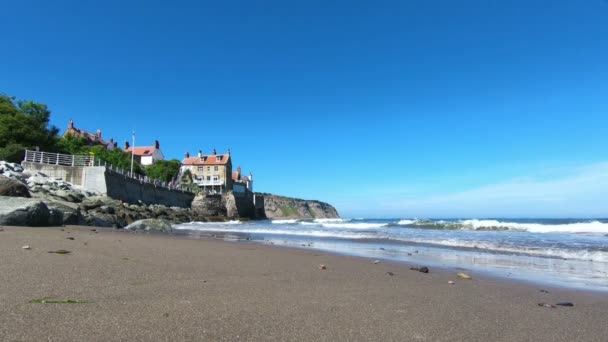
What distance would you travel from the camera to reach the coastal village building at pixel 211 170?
8375 cm

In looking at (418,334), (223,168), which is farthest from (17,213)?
(223,168)

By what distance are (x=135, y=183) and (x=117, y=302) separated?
4004 cm

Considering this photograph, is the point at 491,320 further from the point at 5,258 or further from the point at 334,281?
the point at 5,258

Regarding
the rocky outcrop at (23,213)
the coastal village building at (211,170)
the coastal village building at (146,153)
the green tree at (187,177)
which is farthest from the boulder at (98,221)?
the coastal village building at (146,153)

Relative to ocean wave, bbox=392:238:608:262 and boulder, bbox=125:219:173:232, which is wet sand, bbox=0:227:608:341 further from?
boulder, bbox=125:219:173:232

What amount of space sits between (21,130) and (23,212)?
33475 millimetres

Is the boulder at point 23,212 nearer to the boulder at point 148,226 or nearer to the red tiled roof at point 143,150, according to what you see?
the boulder at point 148,226

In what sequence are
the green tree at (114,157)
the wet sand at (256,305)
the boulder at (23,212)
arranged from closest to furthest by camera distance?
the wet sand at (256,305), the boulder at (23,212), the green tree at (114,157)

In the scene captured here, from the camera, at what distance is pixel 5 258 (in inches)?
186

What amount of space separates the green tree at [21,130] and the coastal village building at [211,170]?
4080 cm

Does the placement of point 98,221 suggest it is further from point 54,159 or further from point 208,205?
point 208,205

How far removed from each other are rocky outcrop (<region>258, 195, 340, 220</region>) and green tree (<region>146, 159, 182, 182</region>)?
3742 centimetres

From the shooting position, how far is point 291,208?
435ft

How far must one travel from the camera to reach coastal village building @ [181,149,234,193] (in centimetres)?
8375
